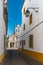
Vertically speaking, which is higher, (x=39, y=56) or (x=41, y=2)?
(x=41, y=2)

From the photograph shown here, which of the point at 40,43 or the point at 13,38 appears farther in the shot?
the point at 13,38

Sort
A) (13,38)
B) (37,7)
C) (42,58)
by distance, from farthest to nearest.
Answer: (13,38), (37,7), (42,58)

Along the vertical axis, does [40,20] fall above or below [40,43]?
above

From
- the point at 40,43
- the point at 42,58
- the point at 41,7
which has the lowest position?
the point at 42,58

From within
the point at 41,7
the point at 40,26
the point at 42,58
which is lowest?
the point at 42,58

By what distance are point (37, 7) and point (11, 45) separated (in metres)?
65.7

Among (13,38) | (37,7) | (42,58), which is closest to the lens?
(42,58)

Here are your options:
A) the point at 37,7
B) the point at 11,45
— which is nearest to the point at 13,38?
the point at 11,45

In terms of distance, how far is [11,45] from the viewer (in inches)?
3238

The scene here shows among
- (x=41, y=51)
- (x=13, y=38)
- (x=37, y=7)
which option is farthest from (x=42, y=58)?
(x=13, y=38)

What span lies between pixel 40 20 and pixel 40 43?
1.83 m

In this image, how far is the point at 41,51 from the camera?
16297mm

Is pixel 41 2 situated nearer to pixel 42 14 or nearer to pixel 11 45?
pixel 42 14

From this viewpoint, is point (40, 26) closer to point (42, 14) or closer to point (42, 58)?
point (42, 14)
